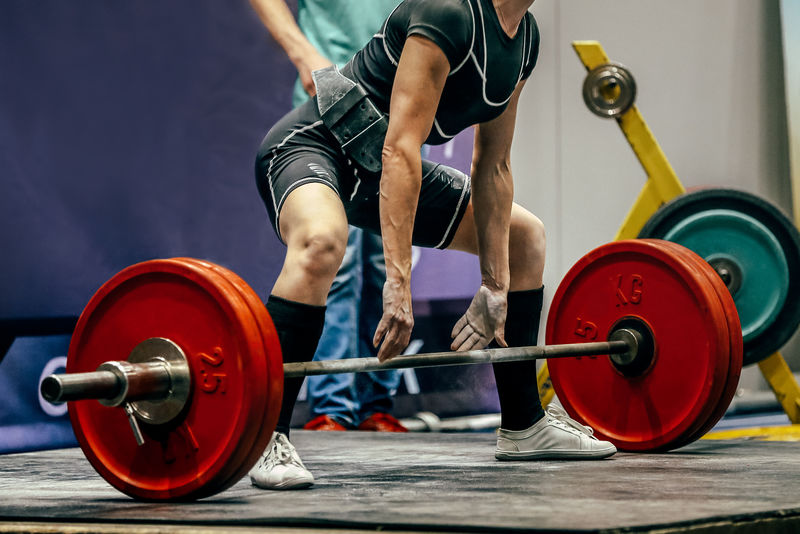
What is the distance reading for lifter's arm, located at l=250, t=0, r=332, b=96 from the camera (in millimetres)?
2689

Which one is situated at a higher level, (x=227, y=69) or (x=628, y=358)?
(x=227, y=69)

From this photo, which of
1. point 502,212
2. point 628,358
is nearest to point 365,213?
point 502,212

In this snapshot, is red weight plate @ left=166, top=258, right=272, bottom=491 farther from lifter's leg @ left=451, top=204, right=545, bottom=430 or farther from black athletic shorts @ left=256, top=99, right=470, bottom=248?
lifter's leg @ left=451, top=204, right=545, bottom=430

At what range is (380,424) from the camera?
3451 millimetres

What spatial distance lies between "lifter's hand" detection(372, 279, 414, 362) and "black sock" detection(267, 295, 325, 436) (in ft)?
0.43

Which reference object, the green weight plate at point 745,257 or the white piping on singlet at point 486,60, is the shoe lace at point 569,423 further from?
the green weight plate at point 745,257

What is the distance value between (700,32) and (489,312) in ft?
10.9

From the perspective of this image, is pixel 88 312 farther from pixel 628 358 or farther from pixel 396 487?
pixel 628 358

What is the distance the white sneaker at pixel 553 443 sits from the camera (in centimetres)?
239

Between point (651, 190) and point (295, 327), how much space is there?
196 centimetres

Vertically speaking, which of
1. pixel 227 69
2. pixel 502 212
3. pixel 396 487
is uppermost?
pixel 227 69

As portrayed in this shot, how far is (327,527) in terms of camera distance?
149cm

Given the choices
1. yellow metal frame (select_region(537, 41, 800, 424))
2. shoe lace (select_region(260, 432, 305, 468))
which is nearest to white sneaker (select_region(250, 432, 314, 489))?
shoe lace (select_region(260, 432, 305, 468))

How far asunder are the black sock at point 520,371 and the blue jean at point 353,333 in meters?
1.06
